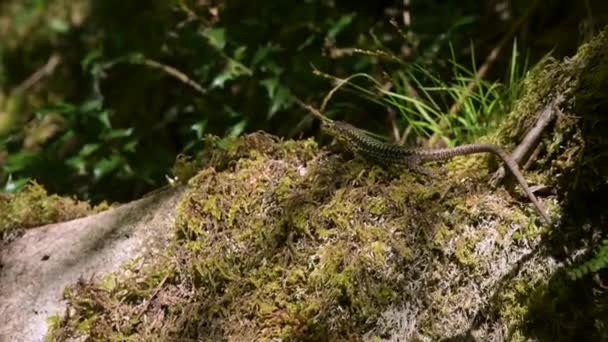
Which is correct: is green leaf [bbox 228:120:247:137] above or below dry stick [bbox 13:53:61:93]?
above

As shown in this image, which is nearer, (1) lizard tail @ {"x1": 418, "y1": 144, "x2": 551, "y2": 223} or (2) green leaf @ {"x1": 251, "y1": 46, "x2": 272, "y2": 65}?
(1) lizard tail @ {"x1": 418, "y1": 144, "x2": 551, "y2": 223}

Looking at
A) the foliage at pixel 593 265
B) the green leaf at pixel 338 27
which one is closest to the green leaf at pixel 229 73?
the green leaf at pixel 338 27

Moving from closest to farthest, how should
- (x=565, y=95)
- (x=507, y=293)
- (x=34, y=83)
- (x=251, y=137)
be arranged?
(x=507, y=293), (x=565, y=95), (x=251, y=137), (x=34, y=83)

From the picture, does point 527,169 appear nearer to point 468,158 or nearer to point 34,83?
point 468,158

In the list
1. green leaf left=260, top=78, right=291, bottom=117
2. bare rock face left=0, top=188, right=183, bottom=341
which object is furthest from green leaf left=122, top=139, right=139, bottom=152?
bare rock face left=0, top=188, right=183, bottom=341

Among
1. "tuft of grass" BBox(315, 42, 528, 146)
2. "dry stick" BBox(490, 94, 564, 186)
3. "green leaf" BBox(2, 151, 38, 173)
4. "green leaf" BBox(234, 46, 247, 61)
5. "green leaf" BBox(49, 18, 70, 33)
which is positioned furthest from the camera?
"green leaf" BBox(49, 18, 70, 33)

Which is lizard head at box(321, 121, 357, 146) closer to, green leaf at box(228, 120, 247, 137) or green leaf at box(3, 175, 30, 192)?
green leaf at box(228, 120, 247, 137)

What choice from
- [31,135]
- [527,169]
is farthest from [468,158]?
[31,135]
